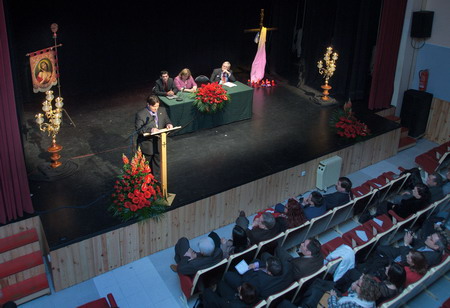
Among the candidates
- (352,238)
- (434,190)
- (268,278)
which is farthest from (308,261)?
(434,190)

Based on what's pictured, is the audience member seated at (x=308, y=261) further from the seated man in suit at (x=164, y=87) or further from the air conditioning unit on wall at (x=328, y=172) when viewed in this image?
the seated man in suit at (x=164, y=87)

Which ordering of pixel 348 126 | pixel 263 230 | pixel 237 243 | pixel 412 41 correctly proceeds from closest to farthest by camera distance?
pixel 237 243 → pixel 263 230 → pixel 348 126 → pixel 412 41

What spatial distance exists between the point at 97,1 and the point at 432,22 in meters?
6.64

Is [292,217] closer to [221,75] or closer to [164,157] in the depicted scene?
[164,157]

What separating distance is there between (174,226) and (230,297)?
5.87 ft

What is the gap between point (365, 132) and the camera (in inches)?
354

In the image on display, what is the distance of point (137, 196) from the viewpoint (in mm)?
6484

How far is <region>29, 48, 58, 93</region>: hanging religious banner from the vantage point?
830 centimetres

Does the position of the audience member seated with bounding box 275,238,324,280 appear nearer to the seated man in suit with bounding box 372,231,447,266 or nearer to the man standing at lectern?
the seated man in suit with bounding box 372,231,447,266

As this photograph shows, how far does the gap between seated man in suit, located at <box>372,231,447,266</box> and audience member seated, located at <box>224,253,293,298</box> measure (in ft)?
4.48

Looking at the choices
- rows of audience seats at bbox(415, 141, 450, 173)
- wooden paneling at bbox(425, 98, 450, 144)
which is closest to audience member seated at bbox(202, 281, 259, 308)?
rows of audience seats at bbox(415, 141, 450, 173)

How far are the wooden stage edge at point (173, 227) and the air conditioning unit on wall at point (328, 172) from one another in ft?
0.31

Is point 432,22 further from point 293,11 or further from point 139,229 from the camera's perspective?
point 139,229

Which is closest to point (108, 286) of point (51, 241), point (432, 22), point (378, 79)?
point (51, 241)
